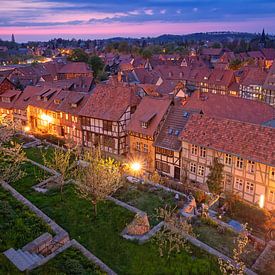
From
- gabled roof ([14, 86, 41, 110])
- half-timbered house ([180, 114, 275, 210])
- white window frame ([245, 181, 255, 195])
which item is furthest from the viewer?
gabled roof ([14, 86, 41, 110])

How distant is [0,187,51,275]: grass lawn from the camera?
1760cm

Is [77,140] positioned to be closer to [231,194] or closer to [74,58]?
[231,194]

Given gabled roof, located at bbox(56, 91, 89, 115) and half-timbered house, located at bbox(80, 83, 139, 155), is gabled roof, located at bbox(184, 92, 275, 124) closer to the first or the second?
half-timbered house, located at bbox(80, 83, 139, 155)

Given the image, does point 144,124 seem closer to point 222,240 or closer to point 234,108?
point 234,108

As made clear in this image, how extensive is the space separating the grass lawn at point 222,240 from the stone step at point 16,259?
1108 centimetres

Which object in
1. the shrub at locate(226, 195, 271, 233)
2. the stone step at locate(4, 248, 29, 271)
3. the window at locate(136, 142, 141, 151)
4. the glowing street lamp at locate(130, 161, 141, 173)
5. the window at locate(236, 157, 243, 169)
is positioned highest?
the stone step at locate(4, 248, 29, 271)

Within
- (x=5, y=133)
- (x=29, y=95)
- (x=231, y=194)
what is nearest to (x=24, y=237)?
(x=5, y=133)

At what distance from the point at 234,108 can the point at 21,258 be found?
1308 inches

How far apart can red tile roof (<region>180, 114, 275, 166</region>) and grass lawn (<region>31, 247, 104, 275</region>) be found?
16.5 m

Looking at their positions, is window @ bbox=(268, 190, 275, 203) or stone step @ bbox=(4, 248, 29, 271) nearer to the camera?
stone step @ bbox=(4, 248, 29, 271)

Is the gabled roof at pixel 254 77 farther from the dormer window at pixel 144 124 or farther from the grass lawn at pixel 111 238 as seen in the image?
the grass lawn at pixel 111 238

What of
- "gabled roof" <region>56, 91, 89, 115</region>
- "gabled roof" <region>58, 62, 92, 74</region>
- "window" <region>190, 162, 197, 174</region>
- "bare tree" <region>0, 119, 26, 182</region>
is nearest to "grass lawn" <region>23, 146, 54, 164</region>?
"bare tree" <region>0, 119, 26, 182</region>

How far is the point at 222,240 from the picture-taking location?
23266 millimetres

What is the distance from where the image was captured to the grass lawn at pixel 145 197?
86.7ft
